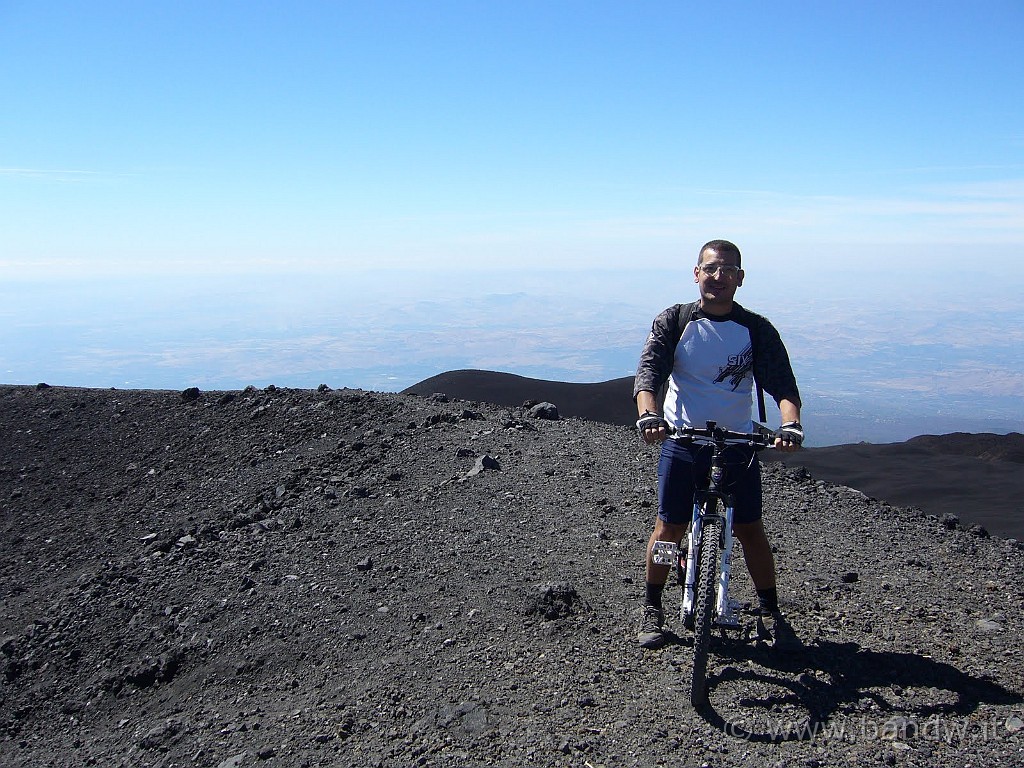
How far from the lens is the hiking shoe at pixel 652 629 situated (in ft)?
13.3

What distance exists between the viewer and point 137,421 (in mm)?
10148

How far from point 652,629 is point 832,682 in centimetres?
95

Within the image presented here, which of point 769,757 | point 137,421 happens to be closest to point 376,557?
point 769,757

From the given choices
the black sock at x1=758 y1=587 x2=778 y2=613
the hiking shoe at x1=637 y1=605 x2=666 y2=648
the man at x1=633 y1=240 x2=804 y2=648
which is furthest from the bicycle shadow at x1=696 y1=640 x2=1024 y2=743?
the man at x1=633 y1=240 x2=804 y2=648

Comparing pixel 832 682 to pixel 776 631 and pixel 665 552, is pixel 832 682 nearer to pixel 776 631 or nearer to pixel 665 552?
pixel 776 631

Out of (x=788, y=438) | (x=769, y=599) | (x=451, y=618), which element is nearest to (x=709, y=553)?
(x=788, y=438)

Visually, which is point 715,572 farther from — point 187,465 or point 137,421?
point 137,421

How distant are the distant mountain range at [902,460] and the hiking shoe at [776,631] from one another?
4862 millimetres

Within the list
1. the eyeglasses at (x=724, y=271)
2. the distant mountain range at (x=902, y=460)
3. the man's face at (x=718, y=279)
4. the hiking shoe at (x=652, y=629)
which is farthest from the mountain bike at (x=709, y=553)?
the distant mountain range at (x=902, y=460)

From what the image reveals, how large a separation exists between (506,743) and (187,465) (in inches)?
268

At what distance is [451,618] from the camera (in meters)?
4.61

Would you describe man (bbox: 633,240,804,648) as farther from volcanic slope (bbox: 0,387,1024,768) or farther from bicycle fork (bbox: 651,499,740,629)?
volcanic slope (bbox: 0,387,1024,768)

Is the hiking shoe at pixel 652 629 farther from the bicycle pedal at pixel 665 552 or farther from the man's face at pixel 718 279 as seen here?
the man's face at pixel 718 279

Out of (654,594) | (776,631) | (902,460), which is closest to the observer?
(776,631)
